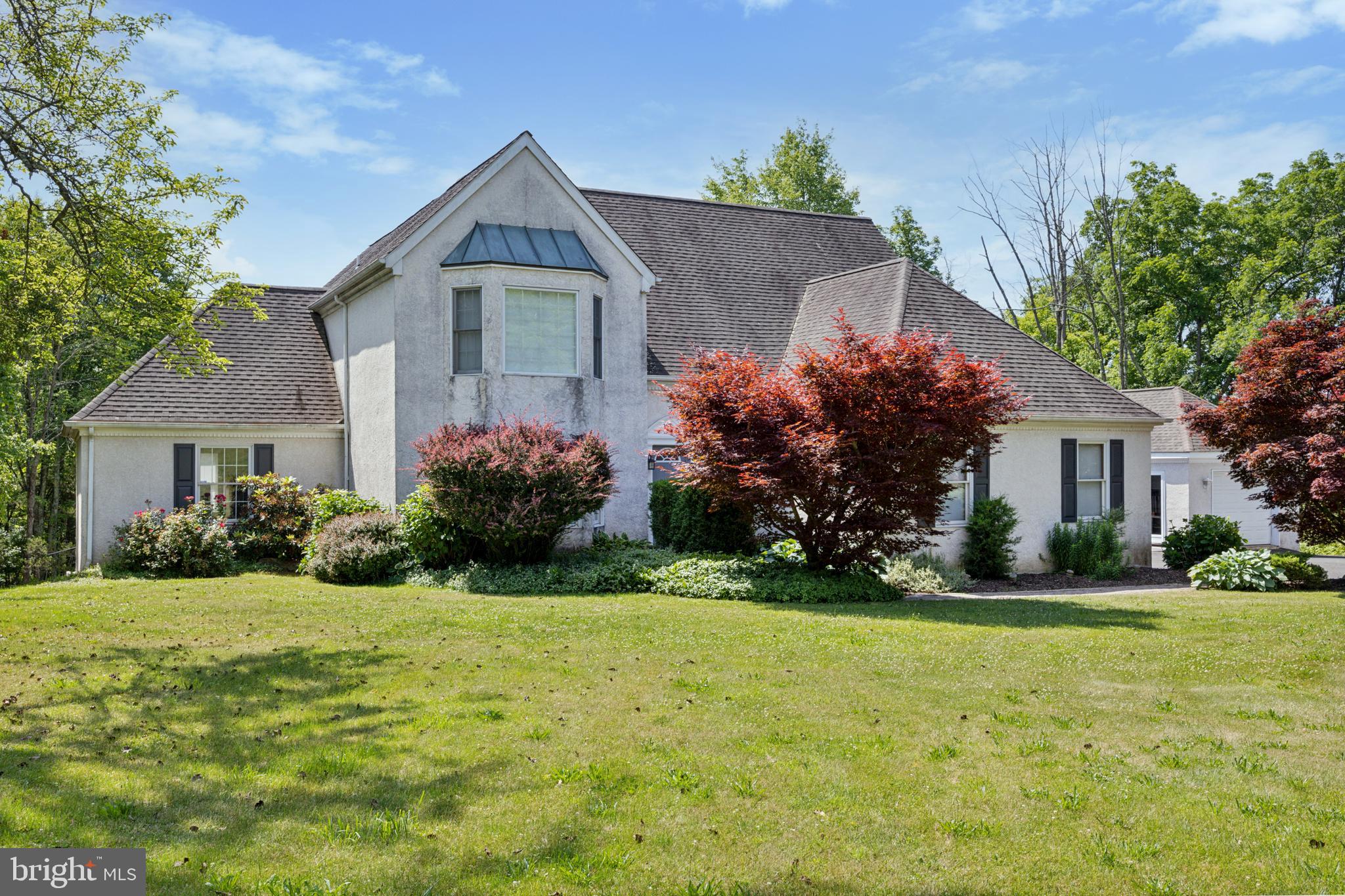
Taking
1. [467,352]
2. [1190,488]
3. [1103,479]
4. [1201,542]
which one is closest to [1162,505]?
[1190,488]

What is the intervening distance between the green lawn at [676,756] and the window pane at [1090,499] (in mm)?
9319

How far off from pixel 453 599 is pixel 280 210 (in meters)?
9.17

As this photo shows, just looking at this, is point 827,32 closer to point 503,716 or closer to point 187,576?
point 503,716

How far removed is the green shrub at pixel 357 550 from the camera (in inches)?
622

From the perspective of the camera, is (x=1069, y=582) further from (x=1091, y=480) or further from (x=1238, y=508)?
(x=1238, y=508)

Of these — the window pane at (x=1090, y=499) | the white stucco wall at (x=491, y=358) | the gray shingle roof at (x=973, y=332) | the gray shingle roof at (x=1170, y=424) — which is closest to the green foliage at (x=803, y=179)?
the gray shingle roof at (x=1170, y=424)

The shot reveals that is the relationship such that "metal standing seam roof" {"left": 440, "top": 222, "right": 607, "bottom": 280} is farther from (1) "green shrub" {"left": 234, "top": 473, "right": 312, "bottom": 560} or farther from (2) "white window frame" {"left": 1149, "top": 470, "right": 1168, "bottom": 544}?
(2) "white window frame" {"left": 1149, "top": 470, "right": 1168, "bottom": 544}

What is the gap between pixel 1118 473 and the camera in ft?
67.1

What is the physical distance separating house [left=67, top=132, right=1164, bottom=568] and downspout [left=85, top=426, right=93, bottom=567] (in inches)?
2.6

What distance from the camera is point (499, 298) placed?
17.8m

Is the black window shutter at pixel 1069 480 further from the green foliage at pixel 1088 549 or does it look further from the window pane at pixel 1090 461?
the window pane at pixel 1090 461

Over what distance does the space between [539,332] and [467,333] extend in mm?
1390

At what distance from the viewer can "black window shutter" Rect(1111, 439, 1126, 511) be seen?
66.9ft

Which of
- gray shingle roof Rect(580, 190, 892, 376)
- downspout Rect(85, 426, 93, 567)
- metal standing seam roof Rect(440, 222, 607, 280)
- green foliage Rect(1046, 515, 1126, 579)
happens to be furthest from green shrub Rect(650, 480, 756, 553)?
downspout Rect(85, 426, 93, 567)
